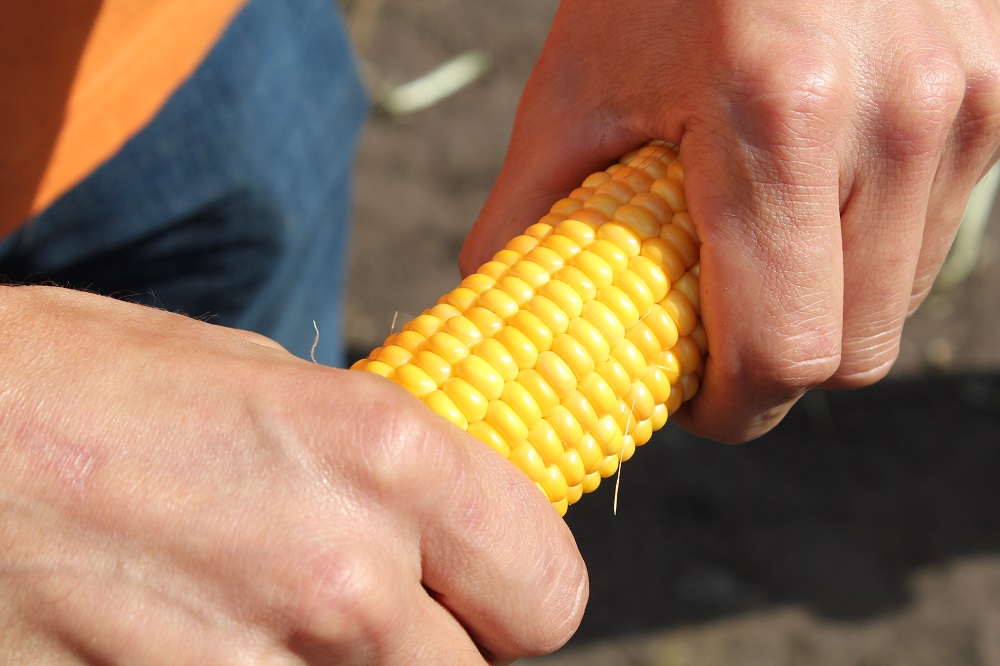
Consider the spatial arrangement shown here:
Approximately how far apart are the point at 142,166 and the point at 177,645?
66.6 inches

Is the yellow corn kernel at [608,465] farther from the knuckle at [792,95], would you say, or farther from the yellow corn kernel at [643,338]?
the knuckle at [792,95]

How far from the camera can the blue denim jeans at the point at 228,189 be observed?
8.34 ft

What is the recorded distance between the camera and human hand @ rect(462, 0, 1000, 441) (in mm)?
1551

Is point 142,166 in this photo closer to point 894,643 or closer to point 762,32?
point 762,32

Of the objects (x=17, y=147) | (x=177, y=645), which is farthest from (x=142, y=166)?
→ (x=177, y=645)

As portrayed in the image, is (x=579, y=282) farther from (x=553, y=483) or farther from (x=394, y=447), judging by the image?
(x=394, y=447)

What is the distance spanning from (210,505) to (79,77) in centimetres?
154

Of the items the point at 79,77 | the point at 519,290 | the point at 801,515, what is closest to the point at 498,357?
the point at 519,290

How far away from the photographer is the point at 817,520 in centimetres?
448

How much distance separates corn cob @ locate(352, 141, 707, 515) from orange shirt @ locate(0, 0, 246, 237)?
120cm

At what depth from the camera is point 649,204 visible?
173 cm

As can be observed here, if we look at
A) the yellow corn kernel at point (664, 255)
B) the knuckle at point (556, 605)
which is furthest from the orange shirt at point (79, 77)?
the knuckle at point (556, 605)

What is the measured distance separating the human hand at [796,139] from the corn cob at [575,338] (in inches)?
3.1

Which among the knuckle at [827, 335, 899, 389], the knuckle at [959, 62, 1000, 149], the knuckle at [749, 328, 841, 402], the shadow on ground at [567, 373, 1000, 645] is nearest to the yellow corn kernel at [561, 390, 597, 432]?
the knuckle at [749, 328, 841, 402]
